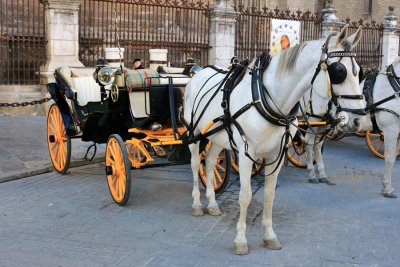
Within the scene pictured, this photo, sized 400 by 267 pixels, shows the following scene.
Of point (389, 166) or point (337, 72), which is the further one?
point (389, 166)

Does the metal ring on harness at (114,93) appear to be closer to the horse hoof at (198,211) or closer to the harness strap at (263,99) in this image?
the horse hoof at (198,211)

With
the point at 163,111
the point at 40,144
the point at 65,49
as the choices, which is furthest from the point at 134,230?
the point at 65,49

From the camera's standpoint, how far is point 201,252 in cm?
468

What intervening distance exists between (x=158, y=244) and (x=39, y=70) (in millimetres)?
9452

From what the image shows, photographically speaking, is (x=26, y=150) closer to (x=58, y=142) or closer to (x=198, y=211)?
(x=58, y=142)

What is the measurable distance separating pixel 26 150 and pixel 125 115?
318cm

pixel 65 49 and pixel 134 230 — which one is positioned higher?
pixel 65 49

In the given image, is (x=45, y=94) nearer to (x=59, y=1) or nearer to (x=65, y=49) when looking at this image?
(x=65, y=49)

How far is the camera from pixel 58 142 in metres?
7.69

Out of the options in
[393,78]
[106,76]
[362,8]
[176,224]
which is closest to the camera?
[176,224]

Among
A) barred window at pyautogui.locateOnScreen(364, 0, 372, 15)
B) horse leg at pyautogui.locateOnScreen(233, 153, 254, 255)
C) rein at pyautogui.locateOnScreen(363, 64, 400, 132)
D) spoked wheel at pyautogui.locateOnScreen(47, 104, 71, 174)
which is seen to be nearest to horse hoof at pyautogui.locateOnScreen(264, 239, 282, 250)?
horse leg at pyautogui.locateOnScreen(233, 153, 254, 255)

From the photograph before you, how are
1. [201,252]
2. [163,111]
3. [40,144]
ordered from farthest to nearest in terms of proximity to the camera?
[40,144] < [163,111] < [201,252]

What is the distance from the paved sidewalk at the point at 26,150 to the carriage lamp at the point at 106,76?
7.25ft

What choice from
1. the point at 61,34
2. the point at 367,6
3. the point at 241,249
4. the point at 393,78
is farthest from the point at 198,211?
the point at 367,6
